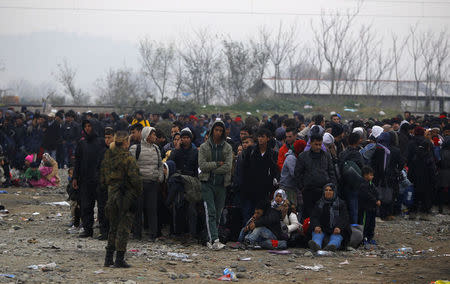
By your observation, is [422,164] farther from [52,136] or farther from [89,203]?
[52,136]

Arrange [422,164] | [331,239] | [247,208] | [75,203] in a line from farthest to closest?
[422,164], [75,203], [247,208], [331,239]

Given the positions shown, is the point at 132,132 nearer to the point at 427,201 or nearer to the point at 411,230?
the point at 411,230

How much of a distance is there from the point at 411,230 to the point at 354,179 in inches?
109

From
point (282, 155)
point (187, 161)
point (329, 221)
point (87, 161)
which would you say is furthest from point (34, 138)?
point (329, 221)

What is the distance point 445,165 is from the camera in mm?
13047

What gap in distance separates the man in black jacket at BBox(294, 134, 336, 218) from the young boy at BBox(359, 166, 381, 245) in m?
0.83

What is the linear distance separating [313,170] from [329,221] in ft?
2.72

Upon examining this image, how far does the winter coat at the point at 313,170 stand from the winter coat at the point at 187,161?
5.46 feet

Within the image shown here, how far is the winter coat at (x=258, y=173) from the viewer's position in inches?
362

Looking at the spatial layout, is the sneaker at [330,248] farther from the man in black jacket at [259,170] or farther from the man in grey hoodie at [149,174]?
the man in grey hoodie at [149,174]

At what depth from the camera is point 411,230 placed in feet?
37.7

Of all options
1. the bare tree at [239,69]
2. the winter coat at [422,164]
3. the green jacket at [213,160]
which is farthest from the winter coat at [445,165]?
the bare tree at [239,69]

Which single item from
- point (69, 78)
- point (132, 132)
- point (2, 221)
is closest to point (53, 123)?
point (2, 221)

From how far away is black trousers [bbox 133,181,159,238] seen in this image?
939 centimetres
